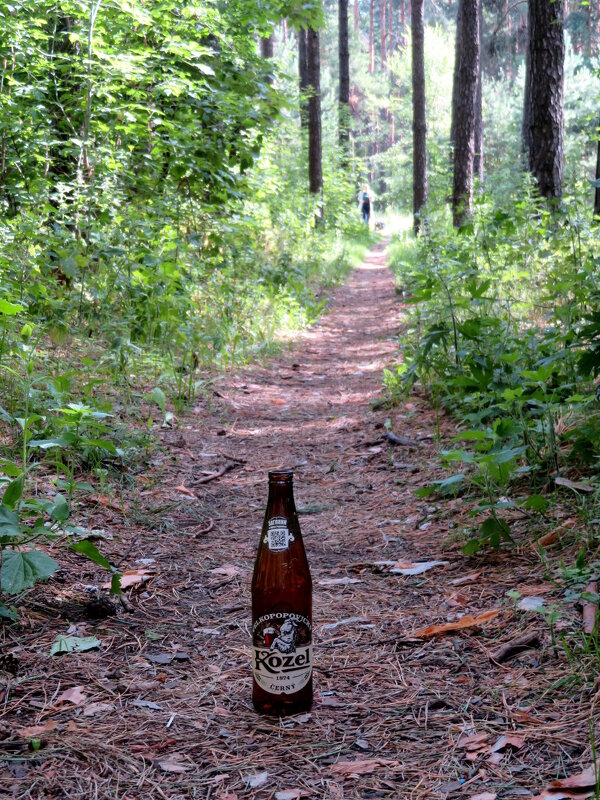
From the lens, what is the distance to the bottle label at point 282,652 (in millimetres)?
1923

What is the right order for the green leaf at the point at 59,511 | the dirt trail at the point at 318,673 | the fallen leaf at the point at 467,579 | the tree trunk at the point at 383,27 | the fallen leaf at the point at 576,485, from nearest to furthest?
the dirt trail at the point at 318,673 → the green leaf at the point at 59,511 → the fallen leaf at the point at 467,579 → the fallen leaf at the point at 576,485 → the tree trunk at the point at 383,27

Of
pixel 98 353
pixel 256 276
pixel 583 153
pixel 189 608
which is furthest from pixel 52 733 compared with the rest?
pixel 583 153

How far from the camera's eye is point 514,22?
38625 millimetres

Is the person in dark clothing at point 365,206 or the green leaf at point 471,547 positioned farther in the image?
the person in dark clothing at point 365,206

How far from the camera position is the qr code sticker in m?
1.98

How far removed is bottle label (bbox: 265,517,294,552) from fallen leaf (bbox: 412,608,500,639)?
0.67m

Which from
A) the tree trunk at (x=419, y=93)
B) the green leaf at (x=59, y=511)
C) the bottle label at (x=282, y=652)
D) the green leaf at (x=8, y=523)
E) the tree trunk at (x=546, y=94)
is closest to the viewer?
the bottle label at (x=282, y=652)

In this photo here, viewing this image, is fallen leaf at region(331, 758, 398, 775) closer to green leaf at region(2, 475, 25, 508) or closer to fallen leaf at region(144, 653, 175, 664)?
fallen leaf at region(144, 653, 175, 664)

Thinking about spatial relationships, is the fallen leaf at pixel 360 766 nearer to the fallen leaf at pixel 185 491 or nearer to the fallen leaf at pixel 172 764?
the fallen leaf at pixel 172 764

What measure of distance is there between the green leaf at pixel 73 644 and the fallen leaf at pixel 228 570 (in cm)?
73

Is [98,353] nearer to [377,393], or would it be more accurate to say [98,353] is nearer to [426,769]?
[377,393]

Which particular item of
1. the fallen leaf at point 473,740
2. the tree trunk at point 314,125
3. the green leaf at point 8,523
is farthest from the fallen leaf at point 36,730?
the tree trunk at point 314,125

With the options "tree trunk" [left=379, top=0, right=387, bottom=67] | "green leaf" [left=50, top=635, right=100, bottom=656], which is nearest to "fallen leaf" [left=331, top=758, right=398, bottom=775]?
"green leaf" [left=50, top=635, right=100, bottom=656]

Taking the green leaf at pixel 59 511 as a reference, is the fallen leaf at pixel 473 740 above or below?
below
